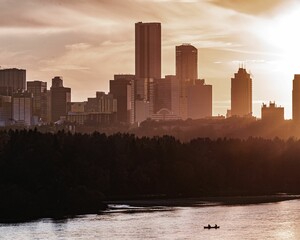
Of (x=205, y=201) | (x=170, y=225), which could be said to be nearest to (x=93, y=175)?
(x=205, y=201)

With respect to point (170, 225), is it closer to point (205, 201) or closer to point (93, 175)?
point (205, 201)

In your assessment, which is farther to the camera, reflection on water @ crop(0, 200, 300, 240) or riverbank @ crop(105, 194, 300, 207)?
riverbank @ crop(105, 194, 300, 207)

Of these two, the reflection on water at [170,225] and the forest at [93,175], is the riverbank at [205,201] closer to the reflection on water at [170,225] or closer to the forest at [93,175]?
the forest at [93,175]

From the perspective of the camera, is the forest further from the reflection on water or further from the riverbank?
the reflection on water

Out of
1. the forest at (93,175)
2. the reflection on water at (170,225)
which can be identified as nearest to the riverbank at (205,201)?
the forest at (93,175)

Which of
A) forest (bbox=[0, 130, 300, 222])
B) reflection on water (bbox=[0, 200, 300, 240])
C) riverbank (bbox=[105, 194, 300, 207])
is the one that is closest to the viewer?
reflection on water (bbox=[0, 200, 300, 240])

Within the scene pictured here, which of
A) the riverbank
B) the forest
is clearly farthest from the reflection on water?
the riverbank

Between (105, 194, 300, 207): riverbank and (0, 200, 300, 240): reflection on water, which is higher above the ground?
(105, 194, 300, 207): riverbank
